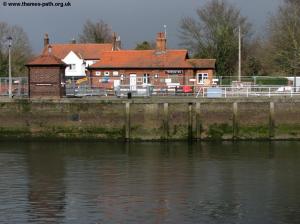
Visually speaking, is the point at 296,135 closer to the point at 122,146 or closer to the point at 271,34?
the point at 122,146

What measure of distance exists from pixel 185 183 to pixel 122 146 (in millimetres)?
13186

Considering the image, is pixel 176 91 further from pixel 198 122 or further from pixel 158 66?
pixel 158 66

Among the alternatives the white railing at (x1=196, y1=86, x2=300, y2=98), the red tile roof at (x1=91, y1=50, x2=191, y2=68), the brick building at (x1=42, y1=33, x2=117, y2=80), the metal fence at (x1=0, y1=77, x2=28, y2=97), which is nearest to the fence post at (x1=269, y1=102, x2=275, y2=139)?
the white railing at (x1=196, y1=86, x2=300, y2=98)

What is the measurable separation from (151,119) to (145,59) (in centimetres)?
2570

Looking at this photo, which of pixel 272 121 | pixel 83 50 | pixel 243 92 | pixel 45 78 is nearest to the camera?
pixel 272 121

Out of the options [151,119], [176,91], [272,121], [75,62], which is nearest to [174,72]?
[176,91]

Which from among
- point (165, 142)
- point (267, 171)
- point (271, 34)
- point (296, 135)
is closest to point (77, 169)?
point (267, 171)

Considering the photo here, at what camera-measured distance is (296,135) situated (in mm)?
41875

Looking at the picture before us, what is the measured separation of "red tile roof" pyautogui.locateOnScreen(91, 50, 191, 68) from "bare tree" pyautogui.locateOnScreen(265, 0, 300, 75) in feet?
30.0

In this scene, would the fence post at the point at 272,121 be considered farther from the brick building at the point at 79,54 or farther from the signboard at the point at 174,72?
the brick building at the point at 79,54

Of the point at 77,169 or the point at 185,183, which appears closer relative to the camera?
the point at 185,183

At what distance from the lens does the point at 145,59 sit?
67500 mm

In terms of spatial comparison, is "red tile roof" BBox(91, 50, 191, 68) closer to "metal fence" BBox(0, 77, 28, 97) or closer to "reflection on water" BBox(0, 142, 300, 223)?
"metal fence" BBox(0, 77, 28, 97)

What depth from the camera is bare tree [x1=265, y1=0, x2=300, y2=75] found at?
57562 millimetres
